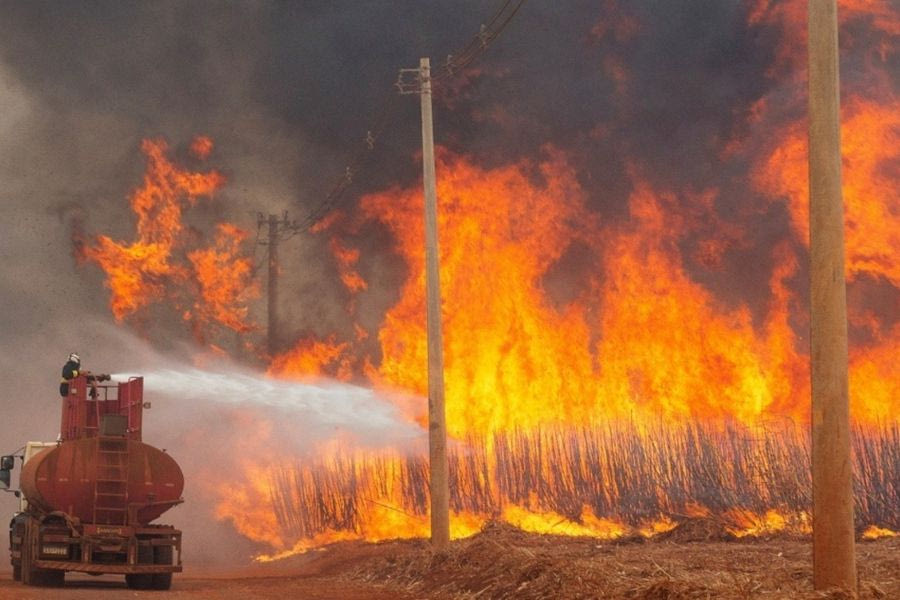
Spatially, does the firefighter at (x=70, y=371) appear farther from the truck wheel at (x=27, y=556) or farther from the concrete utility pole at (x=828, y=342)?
the concrete utility pole at (x=828, y=342)

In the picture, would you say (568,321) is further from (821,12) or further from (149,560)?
(821,12)

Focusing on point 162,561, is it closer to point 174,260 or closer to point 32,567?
point 32,567

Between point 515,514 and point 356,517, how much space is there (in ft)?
17.4

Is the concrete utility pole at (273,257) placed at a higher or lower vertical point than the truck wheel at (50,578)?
higher

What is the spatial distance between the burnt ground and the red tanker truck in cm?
63

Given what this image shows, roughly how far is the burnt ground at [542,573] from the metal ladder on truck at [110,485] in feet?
4.80

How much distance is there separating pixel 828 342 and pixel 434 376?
13767 millimetres

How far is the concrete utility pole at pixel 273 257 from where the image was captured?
4803 cm

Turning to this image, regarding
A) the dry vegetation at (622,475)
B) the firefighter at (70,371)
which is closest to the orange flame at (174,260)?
the dry vegetation at (622,475)

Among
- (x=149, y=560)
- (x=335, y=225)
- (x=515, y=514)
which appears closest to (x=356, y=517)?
(x=515, y=514)

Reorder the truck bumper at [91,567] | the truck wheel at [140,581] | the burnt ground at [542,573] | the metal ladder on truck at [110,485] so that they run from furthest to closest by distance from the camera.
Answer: the truck wheel at [140,581], the metal ladder on truck at [110,485], the truck bumper at [91,567], the burnt ground at [542,573]

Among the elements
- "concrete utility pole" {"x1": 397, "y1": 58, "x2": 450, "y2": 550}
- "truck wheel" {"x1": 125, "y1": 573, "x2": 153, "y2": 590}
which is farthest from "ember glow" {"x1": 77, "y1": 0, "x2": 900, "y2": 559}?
"truck wheel" {"x1": 125, "y1": 573, "x2": 153, "y2": 590}

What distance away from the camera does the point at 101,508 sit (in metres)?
25.2

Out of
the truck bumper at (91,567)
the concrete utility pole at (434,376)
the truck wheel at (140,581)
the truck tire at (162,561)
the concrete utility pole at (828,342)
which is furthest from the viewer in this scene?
the truck wheel at (140,581)
